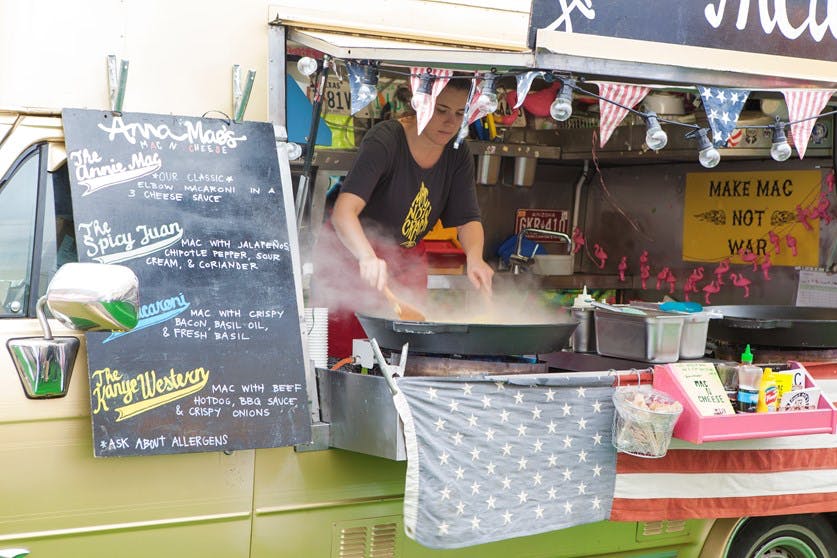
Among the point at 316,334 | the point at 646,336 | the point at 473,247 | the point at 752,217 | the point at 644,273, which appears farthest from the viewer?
the point at 644,273

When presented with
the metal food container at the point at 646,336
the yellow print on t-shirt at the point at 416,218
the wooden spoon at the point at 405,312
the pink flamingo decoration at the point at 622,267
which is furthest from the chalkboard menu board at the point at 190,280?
the pink flamingo decoration at the point at 622,267

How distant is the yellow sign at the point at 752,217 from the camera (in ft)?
23.1

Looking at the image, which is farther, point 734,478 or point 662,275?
point 662,275

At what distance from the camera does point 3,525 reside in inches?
131

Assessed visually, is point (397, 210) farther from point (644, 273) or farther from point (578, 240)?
point (644, 273)

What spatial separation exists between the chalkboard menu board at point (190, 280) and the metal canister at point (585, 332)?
1648 mm

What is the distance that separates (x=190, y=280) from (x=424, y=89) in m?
1.17

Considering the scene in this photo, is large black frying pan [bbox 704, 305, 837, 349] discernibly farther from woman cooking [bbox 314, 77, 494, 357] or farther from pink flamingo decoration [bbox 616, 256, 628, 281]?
pink flamingo decoration [bbox 616, 256, 628, 281]

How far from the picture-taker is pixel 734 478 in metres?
4.46

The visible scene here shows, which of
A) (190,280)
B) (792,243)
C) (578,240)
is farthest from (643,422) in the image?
(578,240)

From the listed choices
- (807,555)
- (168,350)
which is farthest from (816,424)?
(168,350)

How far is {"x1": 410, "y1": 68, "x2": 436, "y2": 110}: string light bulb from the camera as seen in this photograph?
397 cm

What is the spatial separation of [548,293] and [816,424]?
342cm

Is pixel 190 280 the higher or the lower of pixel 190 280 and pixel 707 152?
the lower
